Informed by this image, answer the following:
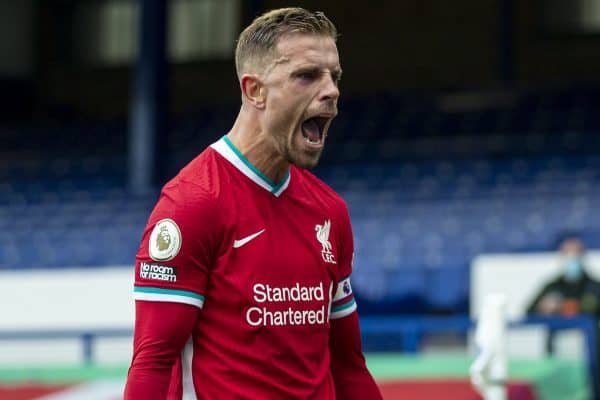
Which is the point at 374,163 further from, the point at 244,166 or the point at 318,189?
the point at 244,166

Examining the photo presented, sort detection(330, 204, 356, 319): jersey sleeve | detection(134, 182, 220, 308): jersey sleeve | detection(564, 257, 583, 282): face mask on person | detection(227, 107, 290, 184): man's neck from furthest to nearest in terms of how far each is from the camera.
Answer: detection(564, 257, 583, 282): face mask on person
detection(330, 204, 356, 319): jersey sleeve
detection(227, 107, 290, 184): man's neck
detection(134, 182, 220, 308): jersey sleeve

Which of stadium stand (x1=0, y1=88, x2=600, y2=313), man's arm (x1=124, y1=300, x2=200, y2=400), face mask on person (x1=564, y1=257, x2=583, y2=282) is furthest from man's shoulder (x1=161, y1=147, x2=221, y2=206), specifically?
stadium stand (x1=0, y1=88, x2=600, y2=313)

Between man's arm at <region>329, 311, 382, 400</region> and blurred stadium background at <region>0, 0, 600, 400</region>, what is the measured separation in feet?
12.1

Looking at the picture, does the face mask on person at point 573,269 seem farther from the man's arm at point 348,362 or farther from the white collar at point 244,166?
the white collar at point 244,166

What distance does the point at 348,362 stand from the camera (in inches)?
128

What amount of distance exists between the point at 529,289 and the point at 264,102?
33.3ft

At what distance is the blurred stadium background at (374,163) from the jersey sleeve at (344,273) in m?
3.77

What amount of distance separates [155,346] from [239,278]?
0.77ft

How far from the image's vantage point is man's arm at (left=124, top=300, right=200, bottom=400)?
284 cm

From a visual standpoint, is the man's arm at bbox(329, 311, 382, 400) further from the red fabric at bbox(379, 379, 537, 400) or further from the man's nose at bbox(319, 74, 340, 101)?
the red fabric at bbox(379, 379, 537, 400)

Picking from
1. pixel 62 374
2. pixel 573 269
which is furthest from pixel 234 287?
pixel 573 269

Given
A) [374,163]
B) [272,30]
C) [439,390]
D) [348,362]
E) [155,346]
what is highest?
[272,30]

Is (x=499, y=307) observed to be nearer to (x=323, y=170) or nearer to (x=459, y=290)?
(x=459, y=290)

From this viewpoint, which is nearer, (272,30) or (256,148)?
(272,30)
